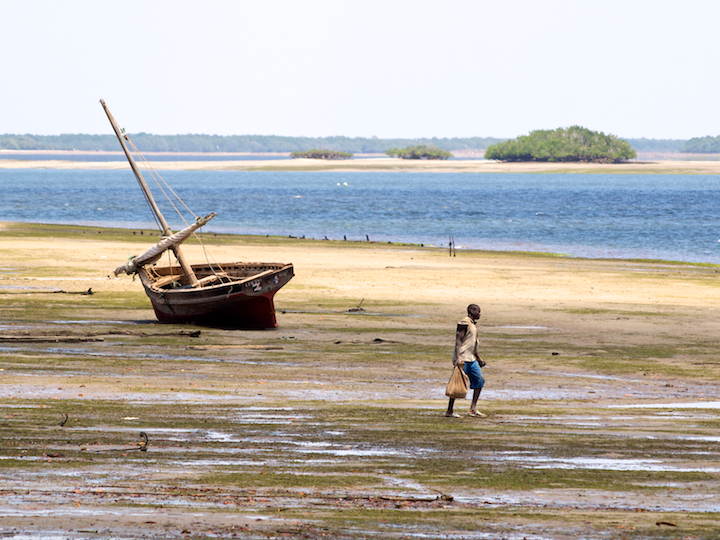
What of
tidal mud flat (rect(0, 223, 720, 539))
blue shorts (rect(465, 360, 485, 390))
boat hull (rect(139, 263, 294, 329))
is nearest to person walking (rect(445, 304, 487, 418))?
blue shorts (rect(465, 360, 485, 390))

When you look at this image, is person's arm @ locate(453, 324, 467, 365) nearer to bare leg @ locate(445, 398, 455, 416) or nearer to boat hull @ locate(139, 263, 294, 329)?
bare leg @ locate(445, 398, 455, 416)

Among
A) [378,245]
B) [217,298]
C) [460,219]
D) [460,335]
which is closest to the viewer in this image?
[460,335]

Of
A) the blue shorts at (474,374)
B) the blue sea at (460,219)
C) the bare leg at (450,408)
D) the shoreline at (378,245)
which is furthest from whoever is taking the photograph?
the blue sea at (460,219)

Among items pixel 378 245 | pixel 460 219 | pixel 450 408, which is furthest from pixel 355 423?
pixel 460 219

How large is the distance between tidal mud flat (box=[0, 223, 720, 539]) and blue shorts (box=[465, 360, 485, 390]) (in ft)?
1.83

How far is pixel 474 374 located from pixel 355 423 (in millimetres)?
2096

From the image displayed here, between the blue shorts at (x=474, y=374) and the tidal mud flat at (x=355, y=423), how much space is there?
558 mm

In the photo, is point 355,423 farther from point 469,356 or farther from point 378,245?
point 378,245

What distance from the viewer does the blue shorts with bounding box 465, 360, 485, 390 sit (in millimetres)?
13836

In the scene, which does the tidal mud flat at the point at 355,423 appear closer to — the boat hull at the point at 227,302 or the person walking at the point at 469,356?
the person walking at the point at 469,356

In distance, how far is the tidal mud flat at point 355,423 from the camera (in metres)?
8.88

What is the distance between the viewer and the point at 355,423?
1295 cm

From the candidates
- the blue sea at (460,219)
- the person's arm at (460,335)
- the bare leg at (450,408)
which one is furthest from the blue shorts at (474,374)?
the blue sea at (460,219)

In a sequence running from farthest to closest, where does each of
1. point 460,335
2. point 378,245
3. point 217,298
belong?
point 378,245 < point 217,298 < point 460,335
